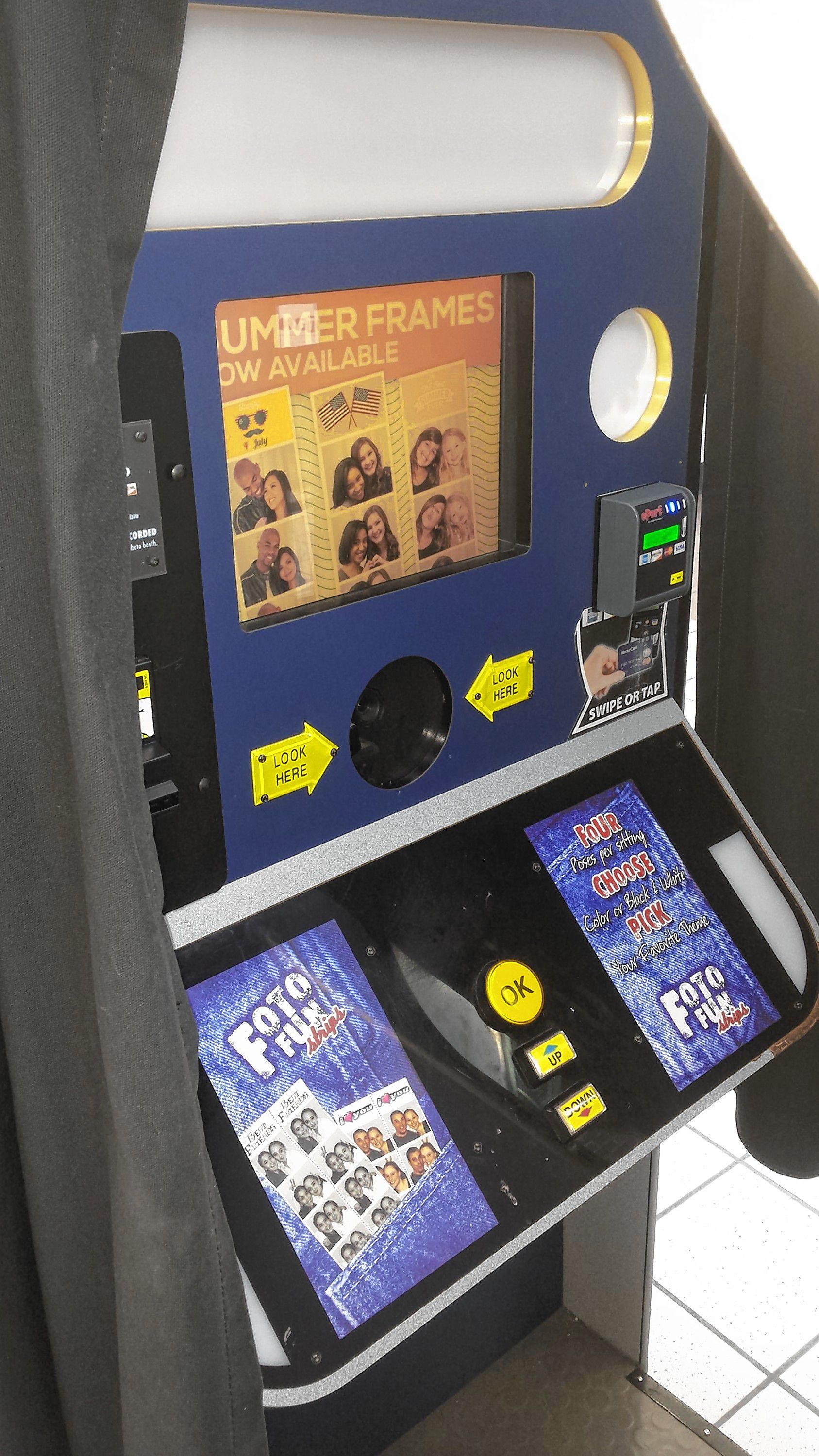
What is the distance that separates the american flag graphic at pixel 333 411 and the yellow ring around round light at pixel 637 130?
1.02ft

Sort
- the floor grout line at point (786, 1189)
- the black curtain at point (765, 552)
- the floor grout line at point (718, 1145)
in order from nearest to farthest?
the black curtain at point (765, 552)
the floor grout line at point (786, 1189)
the floor grout line at point (718, 1145)

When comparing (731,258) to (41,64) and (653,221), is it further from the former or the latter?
(41,64)

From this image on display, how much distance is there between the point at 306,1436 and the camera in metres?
1.58

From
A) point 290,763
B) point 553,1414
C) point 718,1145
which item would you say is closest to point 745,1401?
point 553,1414

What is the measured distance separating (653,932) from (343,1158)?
42 cm

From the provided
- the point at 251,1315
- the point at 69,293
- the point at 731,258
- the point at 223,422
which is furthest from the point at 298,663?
the point at 731,258

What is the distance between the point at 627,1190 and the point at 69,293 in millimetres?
1487

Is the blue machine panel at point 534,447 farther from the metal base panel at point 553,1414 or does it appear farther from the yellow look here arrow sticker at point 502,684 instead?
the metal base panel at point 553,1414

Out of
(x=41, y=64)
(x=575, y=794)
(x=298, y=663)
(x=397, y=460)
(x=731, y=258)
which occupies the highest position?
(x=41, y=64)

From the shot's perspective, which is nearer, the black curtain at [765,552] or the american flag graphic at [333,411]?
the american flag graphic at [333,411]

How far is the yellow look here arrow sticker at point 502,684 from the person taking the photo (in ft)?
3.74

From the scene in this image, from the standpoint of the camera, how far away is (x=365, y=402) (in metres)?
1.02

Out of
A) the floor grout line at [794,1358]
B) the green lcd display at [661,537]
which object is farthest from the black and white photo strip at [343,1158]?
the floor grout line at [794,1358]

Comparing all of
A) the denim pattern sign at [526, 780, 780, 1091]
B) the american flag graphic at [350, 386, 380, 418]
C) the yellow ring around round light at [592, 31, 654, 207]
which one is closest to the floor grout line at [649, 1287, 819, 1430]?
the denim pattern sign at [526, 780, 780, 1091]
